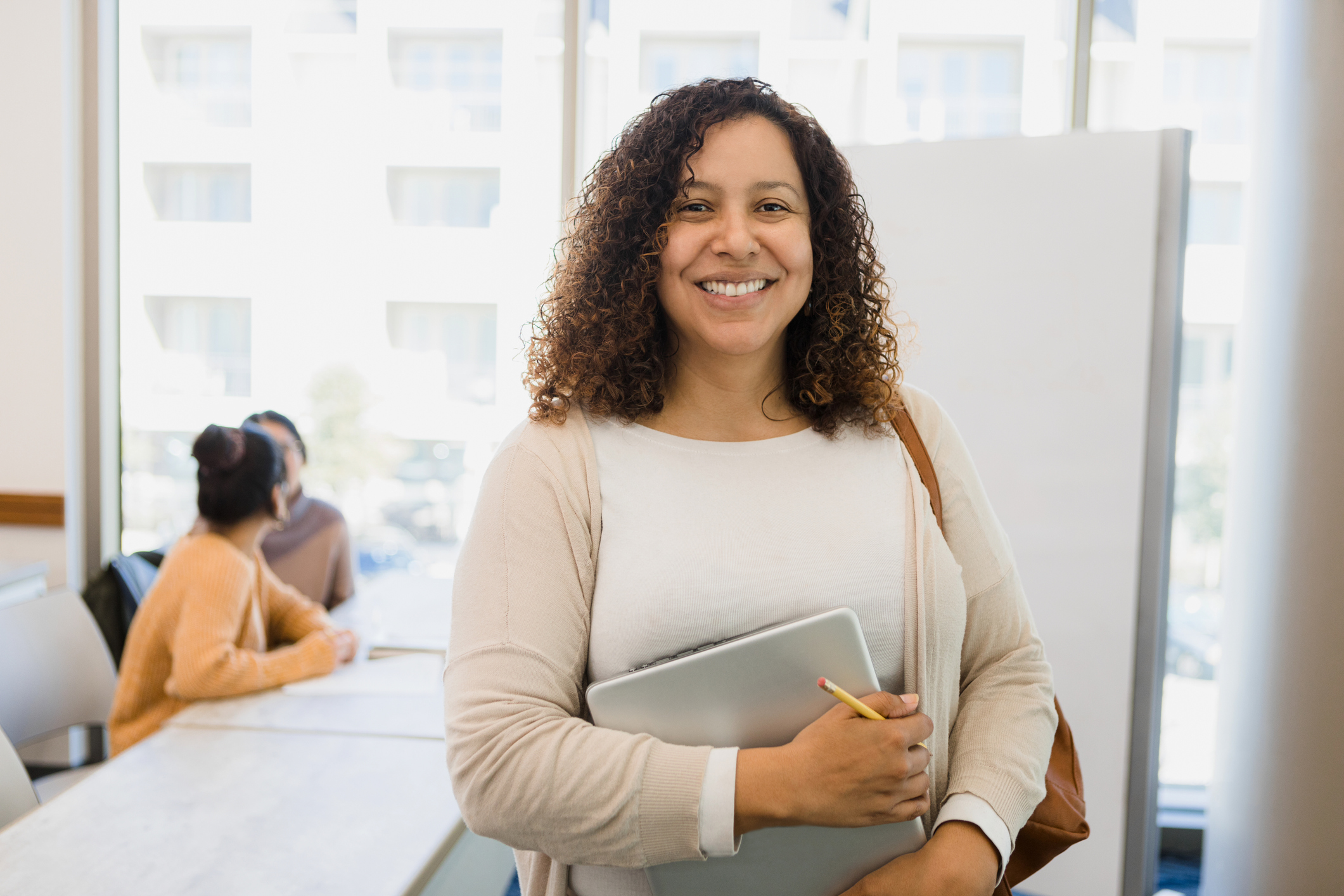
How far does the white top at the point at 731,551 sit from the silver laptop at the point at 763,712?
0.04 m

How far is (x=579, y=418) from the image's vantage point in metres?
0.96

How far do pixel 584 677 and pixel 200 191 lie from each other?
116 inches

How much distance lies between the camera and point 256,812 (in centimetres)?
141

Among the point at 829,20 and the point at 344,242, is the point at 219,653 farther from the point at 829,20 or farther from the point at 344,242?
the point at 829,20

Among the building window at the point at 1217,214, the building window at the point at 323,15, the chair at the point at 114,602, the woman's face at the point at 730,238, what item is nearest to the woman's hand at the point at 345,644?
the chair at the point at 114,602

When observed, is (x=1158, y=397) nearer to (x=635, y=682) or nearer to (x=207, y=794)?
(x=635, y=682)

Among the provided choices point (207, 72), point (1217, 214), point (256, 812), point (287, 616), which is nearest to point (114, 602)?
point (287, 616)

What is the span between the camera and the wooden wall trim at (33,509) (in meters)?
3.00

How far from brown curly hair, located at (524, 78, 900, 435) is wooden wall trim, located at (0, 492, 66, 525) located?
2784mm

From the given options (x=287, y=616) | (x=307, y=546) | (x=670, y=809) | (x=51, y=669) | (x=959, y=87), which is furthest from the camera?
(x=307, y=546)

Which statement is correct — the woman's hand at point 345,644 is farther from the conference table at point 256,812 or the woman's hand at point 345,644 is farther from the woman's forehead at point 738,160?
the woman's forehead at point 738,160

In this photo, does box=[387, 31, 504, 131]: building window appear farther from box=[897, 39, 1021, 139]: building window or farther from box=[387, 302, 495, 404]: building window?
box=[897, 39, 1021, 139]: building window

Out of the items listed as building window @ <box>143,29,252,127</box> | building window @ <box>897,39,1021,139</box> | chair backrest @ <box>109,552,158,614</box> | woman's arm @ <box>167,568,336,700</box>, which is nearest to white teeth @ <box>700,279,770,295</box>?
woman's arm @ <box>167,568,336,700</box>

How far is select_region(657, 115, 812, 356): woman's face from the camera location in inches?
36.9
